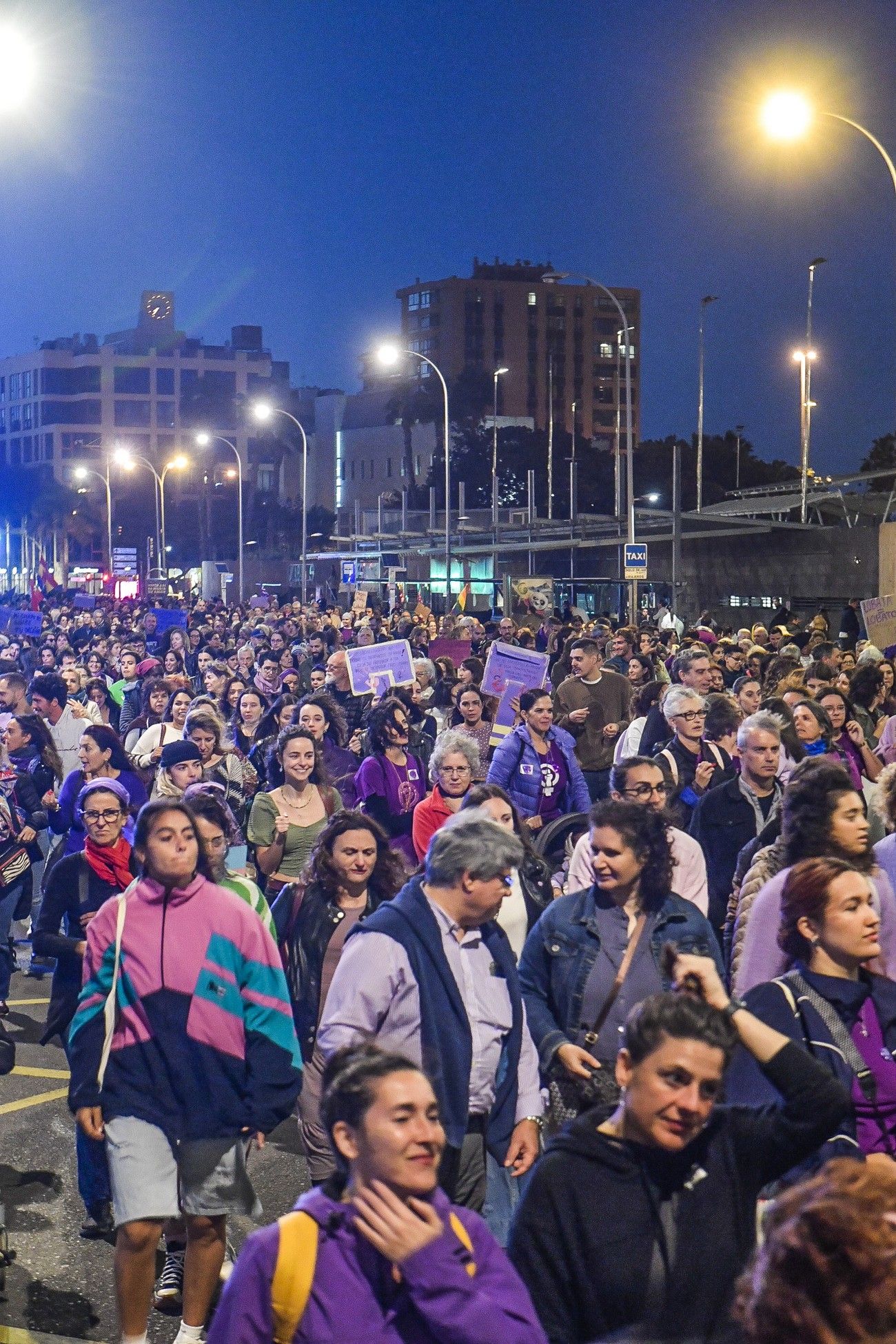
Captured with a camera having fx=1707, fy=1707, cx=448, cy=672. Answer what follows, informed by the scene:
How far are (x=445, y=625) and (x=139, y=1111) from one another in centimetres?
2242

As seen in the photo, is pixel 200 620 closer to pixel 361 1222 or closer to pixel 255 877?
pixel 255 877

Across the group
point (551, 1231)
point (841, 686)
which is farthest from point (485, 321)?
point (551, 1231)

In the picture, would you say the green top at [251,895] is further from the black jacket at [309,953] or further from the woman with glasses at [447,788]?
the woman with glasses at [447,788]

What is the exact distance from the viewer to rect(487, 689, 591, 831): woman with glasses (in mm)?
9320

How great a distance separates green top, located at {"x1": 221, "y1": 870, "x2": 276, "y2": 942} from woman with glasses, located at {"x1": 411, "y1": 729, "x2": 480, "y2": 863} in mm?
1930

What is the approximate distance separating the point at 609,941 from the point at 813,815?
92cm

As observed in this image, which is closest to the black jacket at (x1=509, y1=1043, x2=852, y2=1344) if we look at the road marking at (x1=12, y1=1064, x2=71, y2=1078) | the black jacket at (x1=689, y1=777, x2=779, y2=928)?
the black jacket at (x1=689, y1=777, x2=779, y2=928)

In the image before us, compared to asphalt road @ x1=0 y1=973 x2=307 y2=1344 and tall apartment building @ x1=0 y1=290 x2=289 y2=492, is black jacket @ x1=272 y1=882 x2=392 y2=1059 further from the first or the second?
tall apartment building @ x1=0 y1=290 x2=289 y2=492

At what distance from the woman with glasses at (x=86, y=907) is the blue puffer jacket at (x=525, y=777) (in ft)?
8.76

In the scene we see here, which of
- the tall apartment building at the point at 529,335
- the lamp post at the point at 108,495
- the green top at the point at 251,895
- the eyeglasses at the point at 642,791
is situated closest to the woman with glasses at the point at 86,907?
the green top at the point at 251,895

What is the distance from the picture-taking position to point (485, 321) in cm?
14175

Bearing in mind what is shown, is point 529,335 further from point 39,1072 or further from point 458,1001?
point 458,1001

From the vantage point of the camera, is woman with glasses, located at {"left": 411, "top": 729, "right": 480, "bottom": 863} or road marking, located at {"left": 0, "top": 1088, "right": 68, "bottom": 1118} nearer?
road marking, located at {"left": 0, "top": 1088, "right": 68, "bottom": 1118}

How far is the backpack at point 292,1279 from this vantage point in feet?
9.92
